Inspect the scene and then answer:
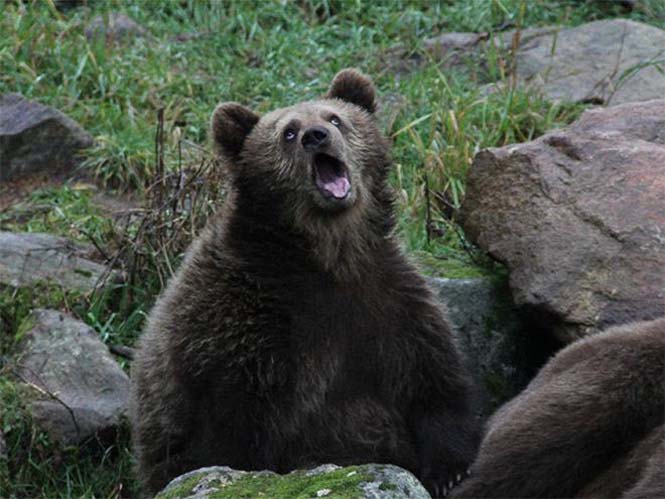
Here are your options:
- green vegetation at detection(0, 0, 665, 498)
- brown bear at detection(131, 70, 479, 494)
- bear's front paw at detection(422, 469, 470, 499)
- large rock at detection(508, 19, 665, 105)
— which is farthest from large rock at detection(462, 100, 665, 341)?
large rock at detection(508, 19, 665, 105)

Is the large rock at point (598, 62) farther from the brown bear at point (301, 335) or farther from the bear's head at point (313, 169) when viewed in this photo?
the brown bear at point (301, 335)

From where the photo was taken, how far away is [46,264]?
9078 mm

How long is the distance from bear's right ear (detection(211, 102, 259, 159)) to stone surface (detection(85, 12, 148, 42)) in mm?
5033

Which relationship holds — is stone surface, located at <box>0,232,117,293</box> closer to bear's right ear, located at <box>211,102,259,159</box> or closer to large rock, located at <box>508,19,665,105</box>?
bear's right ear, located at <box>211,102,259,159</box>

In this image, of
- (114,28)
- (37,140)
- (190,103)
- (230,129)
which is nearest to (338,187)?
(230,129)

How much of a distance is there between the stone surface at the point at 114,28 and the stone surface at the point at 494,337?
15.9 feet

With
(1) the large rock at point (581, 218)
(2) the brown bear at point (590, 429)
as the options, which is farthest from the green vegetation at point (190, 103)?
(2) the brown bear at point (590, 429)

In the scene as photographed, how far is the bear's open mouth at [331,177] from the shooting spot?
262 inches

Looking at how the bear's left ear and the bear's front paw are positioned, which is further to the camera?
the bear's left ear

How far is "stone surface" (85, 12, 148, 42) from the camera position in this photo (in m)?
11.9

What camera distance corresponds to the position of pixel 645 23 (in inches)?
469

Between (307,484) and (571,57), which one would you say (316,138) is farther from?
(571,57)

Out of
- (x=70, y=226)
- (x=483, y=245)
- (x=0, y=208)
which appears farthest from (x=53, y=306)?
(x=483, y=245)

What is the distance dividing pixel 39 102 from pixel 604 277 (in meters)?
5.01
